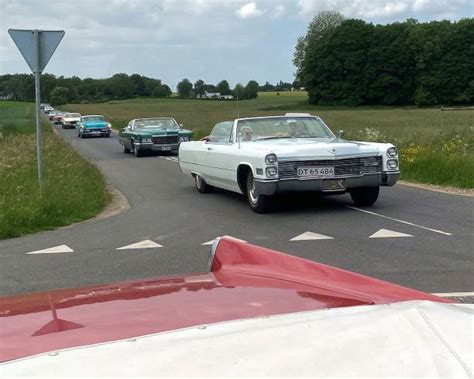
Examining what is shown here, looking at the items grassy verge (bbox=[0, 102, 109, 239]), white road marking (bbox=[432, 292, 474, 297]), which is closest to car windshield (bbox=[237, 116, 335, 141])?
grassy verge (bbox=[0, 102, 109, 239])

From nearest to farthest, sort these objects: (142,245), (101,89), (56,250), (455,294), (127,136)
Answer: (455,294)
(56,250)
(142,245)
(127,136)
(101,89)

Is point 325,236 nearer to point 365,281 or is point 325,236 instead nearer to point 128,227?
point 128,227

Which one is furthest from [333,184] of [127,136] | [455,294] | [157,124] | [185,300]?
[127,136]

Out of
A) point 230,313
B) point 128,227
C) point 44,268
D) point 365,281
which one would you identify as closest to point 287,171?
point 128,227

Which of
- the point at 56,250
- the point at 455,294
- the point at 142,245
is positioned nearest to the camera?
the point at 455,294

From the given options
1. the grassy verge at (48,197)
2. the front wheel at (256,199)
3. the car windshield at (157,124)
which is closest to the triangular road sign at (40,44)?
the grassy verge at (48,197)

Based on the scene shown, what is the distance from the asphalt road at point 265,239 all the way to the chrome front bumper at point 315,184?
41 cm

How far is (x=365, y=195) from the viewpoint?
10.2 m

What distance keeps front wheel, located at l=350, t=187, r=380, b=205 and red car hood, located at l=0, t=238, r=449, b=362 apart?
7211 millimetres

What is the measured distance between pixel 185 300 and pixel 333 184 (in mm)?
7069

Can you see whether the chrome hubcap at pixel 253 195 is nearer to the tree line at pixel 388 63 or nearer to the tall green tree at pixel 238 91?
the tall green tree at pixel 238 91

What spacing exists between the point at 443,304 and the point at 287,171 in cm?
687

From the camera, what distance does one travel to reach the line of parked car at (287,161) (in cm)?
910

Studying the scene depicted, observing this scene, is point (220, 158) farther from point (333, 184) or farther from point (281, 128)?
point (333, 184)
